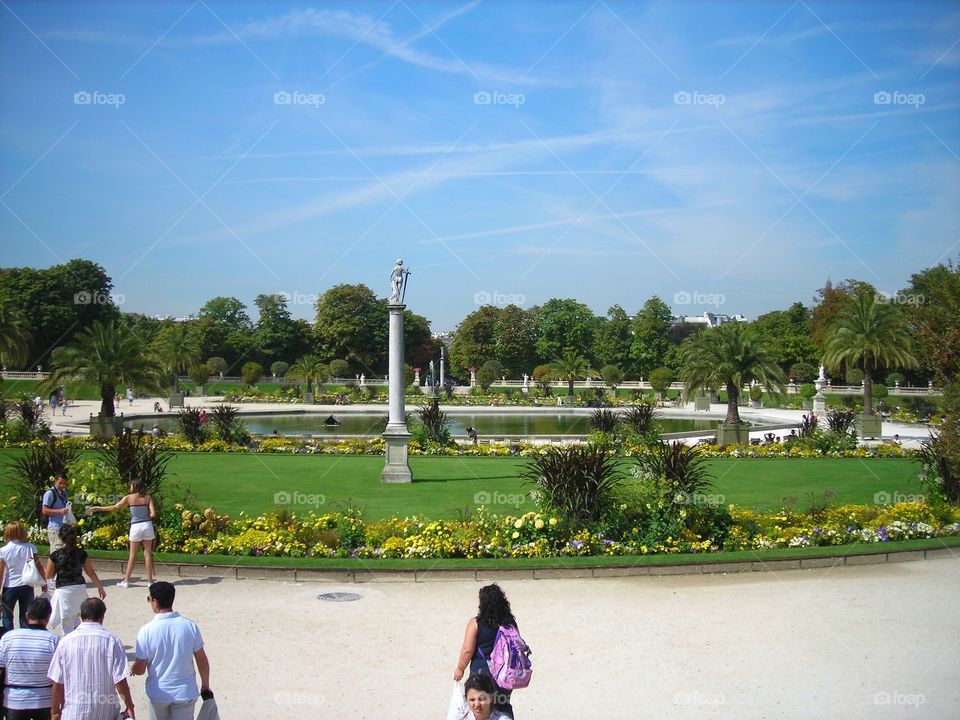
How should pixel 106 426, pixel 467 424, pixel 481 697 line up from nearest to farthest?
pixel 481 697, pixel 106 426, pixel 467 424

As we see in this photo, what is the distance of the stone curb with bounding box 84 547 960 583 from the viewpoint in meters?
12.8

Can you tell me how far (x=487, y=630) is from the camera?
248 inches

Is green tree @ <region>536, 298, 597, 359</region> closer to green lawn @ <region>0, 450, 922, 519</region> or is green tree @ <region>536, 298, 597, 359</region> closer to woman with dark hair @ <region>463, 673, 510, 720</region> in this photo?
green lawn @ <region>0, 450, 922, 519</region>

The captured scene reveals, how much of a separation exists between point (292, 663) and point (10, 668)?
11.2ft

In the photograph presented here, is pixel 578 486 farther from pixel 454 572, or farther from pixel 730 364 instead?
pixel 730 364

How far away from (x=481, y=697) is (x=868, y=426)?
116 ft

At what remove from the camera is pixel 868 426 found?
36.9 meters

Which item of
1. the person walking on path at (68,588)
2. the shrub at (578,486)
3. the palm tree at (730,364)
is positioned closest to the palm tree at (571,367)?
the palm tree at (730,364)

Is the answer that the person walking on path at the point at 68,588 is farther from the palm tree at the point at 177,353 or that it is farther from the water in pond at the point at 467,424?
the palm tree at the point at 177,353

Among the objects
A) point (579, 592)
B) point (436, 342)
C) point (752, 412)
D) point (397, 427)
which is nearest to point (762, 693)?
point (579, 592)

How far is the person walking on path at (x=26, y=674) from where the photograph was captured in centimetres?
598

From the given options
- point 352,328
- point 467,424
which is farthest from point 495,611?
point 352,328

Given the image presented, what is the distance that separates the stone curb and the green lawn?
3325 mm

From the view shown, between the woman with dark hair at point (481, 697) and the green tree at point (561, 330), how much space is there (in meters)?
88.3
